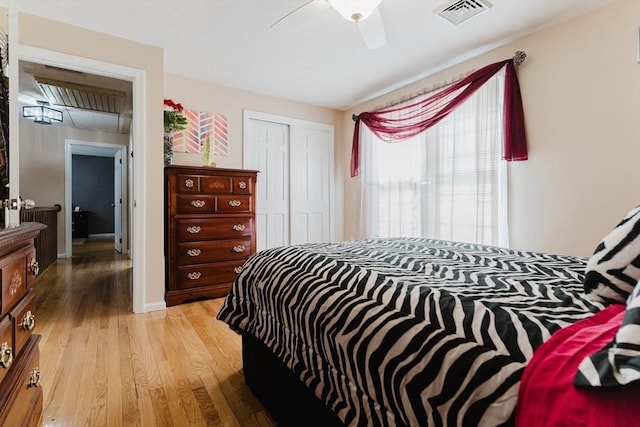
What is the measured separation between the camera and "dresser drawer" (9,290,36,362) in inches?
39.6

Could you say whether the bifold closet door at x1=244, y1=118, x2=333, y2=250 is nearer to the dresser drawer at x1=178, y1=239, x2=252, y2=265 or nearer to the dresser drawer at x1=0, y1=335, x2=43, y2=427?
the dresser drawer at x1=178, y1=239, x2=252, y2=265

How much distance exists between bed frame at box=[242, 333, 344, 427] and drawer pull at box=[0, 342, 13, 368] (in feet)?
2.81

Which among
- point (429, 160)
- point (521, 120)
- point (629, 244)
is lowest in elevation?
point (629, 244)

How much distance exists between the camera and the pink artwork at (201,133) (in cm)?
340

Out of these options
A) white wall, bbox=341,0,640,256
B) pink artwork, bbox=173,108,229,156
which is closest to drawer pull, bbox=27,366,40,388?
pink artwork, bbox=173,108,229,156

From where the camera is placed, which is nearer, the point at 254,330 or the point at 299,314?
the point at 299,314

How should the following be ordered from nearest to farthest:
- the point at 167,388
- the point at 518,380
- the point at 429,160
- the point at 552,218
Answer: the point at 518,380
the point at 167,388
the point at 552,218
the point at 429,160

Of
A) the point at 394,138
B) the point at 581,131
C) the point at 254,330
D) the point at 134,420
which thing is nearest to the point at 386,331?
the point at 254,330

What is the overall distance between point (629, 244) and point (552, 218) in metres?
1.98

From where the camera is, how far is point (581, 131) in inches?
89.2

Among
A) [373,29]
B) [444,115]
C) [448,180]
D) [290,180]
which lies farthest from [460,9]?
[290,180]

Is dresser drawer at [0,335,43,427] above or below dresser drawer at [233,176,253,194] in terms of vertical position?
below

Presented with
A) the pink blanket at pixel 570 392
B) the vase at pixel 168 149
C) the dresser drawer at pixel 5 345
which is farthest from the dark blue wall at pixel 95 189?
the pink blanket at pixel 570 392

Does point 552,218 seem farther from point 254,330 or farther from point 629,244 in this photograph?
point 254,330
